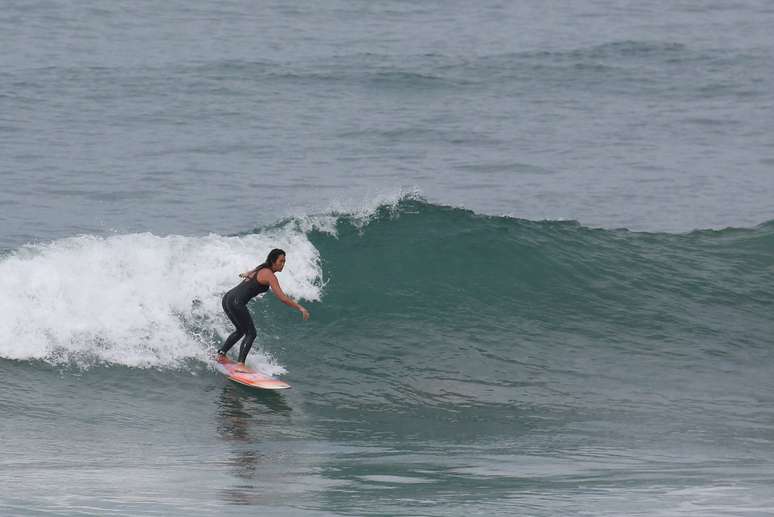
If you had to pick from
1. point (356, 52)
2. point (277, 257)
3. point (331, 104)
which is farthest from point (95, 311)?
point (356, 52)

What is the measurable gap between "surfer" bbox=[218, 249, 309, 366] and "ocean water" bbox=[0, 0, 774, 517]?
0.49 m

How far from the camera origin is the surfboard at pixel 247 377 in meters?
12.1

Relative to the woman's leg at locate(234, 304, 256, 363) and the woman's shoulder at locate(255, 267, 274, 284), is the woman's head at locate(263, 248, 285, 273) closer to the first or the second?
the woman's shoulder at locate(255, 267, 274, 284)

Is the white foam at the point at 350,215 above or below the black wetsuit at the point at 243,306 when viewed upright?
above

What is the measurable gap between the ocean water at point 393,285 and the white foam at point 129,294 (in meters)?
0.04

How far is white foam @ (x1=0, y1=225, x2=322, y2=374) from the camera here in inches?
515

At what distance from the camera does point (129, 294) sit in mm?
13805

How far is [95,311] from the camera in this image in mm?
13445

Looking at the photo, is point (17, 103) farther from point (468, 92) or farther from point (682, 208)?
point (682, 208)

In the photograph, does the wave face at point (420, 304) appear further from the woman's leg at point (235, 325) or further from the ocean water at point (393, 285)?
the woman's leg at point (235, 325)

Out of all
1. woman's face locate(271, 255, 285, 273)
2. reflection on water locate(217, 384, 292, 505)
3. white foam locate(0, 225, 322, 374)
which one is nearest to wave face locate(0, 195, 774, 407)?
white foam locate(0, 225, 322, 374)

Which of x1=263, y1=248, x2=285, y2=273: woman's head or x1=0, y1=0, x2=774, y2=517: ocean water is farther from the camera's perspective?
x1=263, y1=248, x2=285, y2=273: woman's head

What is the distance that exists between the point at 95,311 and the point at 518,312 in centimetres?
483

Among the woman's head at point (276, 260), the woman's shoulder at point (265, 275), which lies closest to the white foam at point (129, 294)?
the woman's shoulder at point (265, 275)
